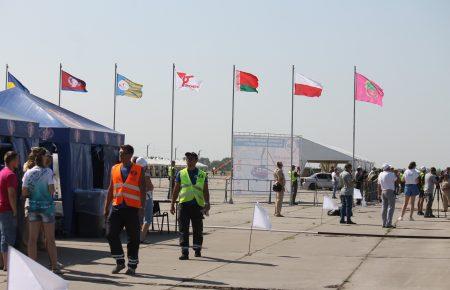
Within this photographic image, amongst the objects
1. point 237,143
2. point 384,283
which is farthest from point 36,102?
point 237,143

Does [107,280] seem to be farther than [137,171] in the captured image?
No

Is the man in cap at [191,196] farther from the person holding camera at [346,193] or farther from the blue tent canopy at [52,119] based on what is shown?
the person holding camera at [346,193]

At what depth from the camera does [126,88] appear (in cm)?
3575

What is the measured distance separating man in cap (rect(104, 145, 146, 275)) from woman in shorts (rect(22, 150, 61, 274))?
0.79 meters

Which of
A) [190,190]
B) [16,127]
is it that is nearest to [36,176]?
[16,127]

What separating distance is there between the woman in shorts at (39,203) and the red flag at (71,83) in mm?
23189

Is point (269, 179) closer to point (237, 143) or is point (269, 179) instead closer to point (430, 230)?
point (237, 143)

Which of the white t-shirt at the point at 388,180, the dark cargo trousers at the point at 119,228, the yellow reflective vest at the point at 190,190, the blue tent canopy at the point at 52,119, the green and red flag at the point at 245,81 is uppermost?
the green and red flag at the point at 245,81

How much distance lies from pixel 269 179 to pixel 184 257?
72.3ft

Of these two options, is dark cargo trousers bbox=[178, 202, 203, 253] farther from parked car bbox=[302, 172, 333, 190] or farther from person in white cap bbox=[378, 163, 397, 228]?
parked car bbox=[302, 172, 333, 190]

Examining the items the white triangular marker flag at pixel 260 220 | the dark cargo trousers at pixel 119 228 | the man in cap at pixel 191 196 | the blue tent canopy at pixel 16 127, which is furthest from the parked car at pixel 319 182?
the dark cargo trousers at pixel 119 228

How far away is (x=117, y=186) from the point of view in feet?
37.0

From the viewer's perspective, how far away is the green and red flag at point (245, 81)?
116 feet

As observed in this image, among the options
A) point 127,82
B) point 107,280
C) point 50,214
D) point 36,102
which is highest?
point 127,82
